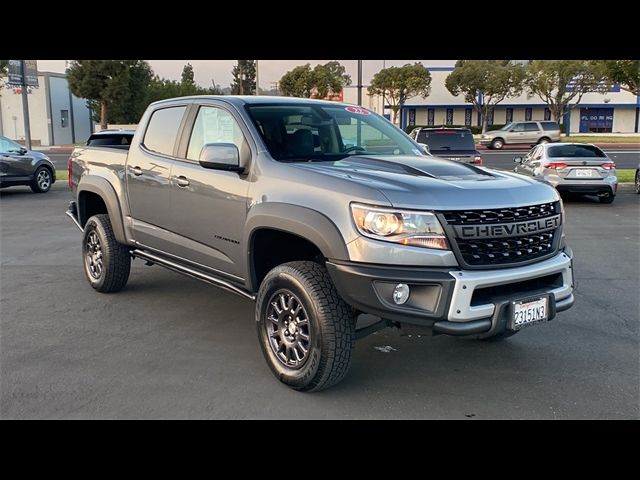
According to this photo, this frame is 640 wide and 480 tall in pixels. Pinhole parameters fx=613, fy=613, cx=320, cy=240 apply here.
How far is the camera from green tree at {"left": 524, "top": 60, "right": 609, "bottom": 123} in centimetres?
4222

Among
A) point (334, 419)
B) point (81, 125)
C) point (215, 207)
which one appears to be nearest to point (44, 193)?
point (215, 207)

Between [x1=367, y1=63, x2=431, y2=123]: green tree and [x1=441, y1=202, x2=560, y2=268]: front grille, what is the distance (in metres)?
44.0

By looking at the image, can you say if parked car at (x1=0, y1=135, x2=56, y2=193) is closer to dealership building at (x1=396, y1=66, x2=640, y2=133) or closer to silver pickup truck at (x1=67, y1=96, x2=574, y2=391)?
silver pickup truck at (x1=67, y1=96, x2=574, y2=391)

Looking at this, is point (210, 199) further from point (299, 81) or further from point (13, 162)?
point (299, 81)

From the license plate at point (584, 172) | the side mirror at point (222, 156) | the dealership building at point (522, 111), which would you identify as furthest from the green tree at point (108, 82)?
the side mirror at point (222, 156)

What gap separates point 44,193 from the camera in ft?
53.0

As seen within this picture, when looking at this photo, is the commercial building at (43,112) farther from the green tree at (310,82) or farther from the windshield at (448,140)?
the windshield at (448,140)

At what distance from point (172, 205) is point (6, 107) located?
1763 inches

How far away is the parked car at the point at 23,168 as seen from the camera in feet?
49.9

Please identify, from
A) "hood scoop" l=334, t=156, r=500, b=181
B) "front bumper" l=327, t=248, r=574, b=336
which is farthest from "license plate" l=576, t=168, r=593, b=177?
"front bumper" l=327, t=248, r=574, b=336

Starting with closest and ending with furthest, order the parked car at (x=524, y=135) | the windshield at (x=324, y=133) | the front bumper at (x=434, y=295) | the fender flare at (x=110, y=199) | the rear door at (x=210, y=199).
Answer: the front bumper at (x=434, y=295) → the rear door at (x=210, y=199) → the windshield at (x=324, y=133) → the fender flare at (x=110, y=199) → the parked car at (x=524, y=135)

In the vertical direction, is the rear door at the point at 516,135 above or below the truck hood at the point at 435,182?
above

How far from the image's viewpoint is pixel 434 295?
3568mm

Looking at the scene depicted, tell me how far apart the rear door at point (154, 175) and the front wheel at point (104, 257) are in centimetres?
57
